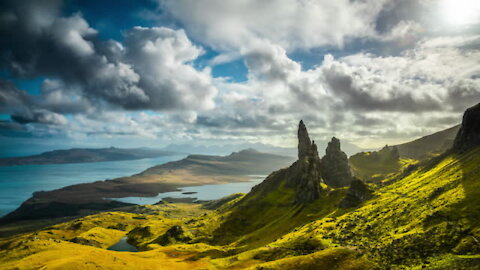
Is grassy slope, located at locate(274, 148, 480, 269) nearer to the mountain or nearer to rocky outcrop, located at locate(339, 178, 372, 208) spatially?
the mountain

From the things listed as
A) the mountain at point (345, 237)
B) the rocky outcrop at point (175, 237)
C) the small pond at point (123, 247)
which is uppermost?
the mountain at point (345, 237)

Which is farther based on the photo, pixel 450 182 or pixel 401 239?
pixel 450 182

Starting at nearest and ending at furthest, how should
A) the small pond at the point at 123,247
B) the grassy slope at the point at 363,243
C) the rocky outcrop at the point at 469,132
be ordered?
the grassy slope at the point at 363,243
the rocky outcrop at the point at 469,132
the small pond at the point at 123,247

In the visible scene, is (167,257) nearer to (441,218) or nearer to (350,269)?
(350,269)

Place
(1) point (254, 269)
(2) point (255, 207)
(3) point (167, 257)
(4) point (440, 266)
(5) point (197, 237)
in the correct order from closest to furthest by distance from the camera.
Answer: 1. (4) point (440, 266)
2. (1) point (254, 269)
3. (3) point (167, 257)
4. (5) point (197, 237)
5. (2) point (255, 207)

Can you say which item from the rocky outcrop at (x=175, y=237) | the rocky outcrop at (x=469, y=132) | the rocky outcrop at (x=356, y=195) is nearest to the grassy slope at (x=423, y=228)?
the rocky outcrop at (x=356, y=195)

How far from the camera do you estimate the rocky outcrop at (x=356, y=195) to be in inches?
5121

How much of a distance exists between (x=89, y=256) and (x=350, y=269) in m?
91.9

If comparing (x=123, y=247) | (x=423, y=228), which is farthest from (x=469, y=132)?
(x=123, y=247)

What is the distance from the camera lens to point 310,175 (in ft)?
585

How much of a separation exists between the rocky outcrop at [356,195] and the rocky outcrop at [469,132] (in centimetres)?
6800

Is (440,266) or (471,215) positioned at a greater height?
(471,215)

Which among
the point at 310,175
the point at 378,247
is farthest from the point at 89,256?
the point at 310,175

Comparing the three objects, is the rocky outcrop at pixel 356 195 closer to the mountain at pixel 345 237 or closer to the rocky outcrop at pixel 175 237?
the mountain at pixel 345 237
